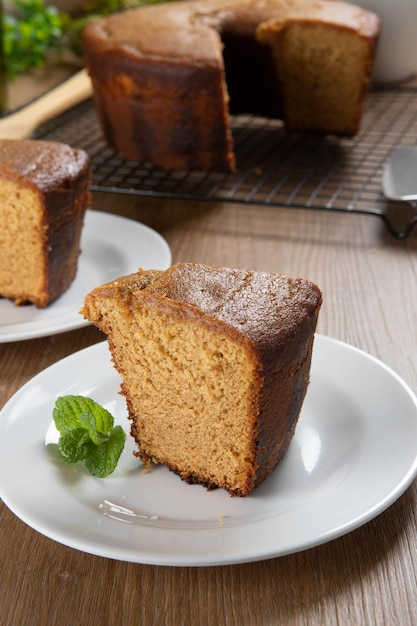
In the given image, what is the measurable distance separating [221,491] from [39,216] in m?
0.95

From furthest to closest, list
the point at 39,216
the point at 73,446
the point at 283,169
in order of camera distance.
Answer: the point at 283,169
the point at 39,216
the point at 73,446

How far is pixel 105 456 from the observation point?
1421 mm

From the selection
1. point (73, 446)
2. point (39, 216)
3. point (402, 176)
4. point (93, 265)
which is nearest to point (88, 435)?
point (73, 446)

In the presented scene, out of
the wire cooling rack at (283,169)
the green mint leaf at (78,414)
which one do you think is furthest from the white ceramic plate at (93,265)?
the green mint leaf at (78,414)

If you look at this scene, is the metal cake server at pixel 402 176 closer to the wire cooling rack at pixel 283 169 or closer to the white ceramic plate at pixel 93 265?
the wire cooling rack at pixel 283 169

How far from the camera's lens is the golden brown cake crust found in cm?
264

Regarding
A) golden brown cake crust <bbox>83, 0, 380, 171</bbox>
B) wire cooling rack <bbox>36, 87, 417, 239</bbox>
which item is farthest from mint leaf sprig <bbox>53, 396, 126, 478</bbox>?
golden brown cake crust <bbox>83, 0, 380, 171</bbox>

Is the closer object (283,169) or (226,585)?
(226,585)

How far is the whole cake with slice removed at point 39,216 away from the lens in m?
2.04

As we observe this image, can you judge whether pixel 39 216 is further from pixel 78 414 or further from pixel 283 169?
pixel 283 169

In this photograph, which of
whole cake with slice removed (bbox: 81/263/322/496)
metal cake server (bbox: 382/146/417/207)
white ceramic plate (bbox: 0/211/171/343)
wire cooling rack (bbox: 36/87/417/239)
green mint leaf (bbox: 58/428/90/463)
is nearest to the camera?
whole cake with slice removed (bbox: 81/263/322/496)

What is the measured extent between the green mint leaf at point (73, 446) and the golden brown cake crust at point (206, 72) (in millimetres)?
1516

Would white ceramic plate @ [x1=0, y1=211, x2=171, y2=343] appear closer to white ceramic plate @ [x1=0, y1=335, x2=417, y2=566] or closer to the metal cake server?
white ceramic plate @ [x1=0, y1=335, x2=417, y2=566]

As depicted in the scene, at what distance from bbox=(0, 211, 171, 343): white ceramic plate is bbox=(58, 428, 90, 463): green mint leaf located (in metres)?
0.48
